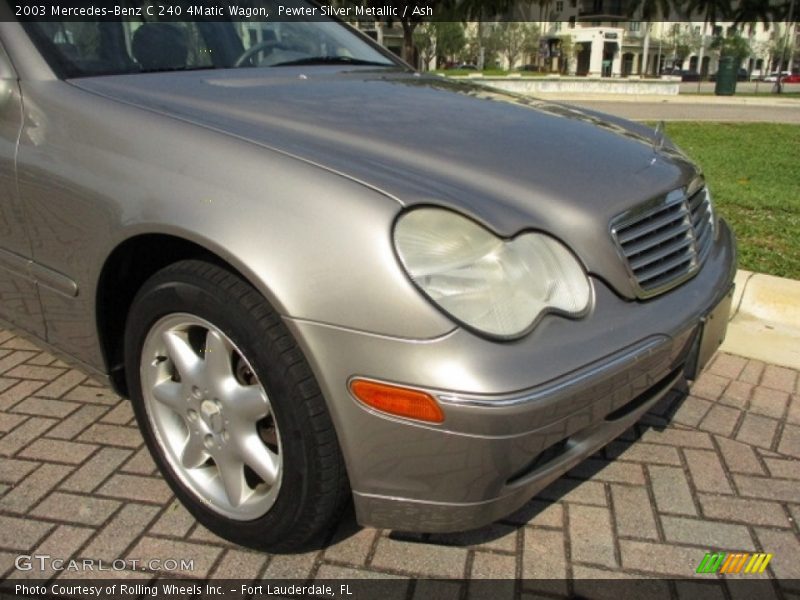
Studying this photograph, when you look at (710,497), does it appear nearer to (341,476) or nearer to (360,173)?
(341,476)

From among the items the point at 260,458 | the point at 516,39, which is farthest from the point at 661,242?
the point at 516,39

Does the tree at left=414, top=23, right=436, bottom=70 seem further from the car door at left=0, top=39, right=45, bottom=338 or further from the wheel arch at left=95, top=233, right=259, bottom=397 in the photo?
the wheel arch at left=95, top=233, right=259, bottom=397

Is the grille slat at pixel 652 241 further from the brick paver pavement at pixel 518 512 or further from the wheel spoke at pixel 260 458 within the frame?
the wheel spoke at pixel 260 458

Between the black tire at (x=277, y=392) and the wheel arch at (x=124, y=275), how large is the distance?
7cm

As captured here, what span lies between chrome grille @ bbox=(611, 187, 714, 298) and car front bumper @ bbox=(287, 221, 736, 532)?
151mm

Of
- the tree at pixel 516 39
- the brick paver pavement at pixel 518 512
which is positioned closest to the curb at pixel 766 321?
the brick paver pavement at pixel 518 512

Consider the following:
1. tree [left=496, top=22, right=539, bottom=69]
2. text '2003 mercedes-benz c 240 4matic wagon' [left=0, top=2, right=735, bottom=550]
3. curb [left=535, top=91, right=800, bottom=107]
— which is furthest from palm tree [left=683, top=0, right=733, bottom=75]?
text '2003 mercedes-benz c 240 4matic wagon' [left=0, top=2, right=735, bottom=550]

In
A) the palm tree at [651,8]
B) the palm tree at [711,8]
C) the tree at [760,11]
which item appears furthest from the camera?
the palm tree at [651,8]

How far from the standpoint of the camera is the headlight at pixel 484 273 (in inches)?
62.9

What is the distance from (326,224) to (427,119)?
0.82m

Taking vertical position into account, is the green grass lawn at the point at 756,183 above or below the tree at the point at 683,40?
above

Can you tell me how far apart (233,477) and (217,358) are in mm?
372

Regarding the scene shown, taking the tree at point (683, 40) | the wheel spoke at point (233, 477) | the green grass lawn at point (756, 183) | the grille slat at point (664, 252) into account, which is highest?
the grille slat at point (664, 252)

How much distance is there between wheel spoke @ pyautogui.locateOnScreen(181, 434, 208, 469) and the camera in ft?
6.80
